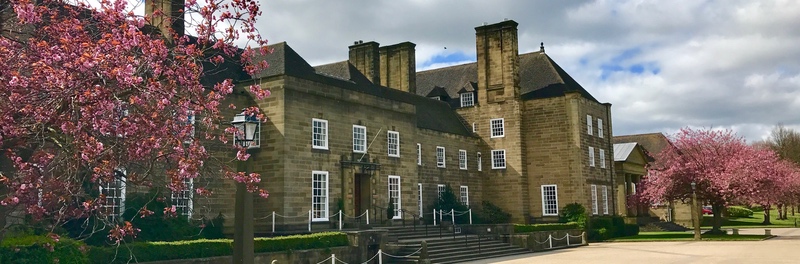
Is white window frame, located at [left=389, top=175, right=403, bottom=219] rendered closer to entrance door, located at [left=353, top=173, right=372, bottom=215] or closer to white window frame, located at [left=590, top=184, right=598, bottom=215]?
entrance door, located at [left=353, top=173, right=372, bottom=215]

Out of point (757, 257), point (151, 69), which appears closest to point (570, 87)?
point (757, 257)

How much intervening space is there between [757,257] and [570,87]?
66.4ft

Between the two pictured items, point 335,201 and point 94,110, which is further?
point 335,201

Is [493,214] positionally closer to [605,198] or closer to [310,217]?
[605,198]

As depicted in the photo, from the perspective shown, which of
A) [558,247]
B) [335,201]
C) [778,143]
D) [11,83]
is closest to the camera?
[11,83]

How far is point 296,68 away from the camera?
28125mm

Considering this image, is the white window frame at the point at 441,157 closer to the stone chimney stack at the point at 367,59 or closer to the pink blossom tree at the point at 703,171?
the stone chimney stack at the point at 367,59

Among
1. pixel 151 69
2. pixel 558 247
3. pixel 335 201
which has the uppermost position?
pixel 151 69

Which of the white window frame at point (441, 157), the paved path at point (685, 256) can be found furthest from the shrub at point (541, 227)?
the white window frame at point (441, 157)

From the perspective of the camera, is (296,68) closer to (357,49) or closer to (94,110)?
(357,49)

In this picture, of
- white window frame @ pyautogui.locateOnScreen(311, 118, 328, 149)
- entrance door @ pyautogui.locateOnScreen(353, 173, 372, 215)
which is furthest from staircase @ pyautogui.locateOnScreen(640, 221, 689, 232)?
white window frame @ pyautogui.locateOnScreen(311, 118, 328, 149)

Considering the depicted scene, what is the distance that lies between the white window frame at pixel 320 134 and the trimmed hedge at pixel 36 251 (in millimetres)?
12876

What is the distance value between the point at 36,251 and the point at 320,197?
13710mm

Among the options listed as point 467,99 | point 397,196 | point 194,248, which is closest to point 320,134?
point 397,196
